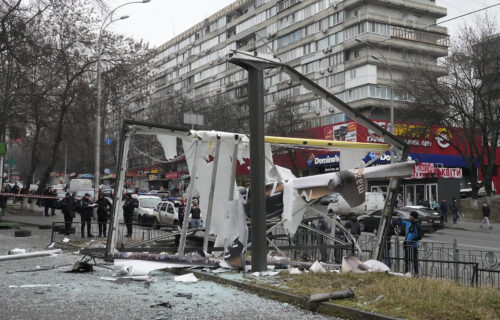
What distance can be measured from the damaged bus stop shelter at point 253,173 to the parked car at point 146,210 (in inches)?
597

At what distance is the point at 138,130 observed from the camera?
1166 centimetres

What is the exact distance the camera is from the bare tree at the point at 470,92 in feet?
116

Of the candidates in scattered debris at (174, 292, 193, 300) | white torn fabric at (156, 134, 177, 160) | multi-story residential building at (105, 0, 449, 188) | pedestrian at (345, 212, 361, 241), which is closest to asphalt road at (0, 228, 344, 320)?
scattered debris at (174, 292, 193, 300)

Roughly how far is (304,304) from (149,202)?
73.8 ft

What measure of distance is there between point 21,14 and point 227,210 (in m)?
16.1

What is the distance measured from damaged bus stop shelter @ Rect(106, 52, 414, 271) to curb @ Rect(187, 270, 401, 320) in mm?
1216

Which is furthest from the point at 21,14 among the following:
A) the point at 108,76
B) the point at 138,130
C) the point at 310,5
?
the point at 310,5

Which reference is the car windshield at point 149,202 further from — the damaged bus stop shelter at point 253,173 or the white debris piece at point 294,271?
the white debris piece at point 294,271

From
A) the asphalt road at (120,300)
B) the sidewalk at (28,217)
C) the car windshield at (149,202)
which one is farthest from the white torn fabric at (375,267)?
the sidewalk at (28,217)

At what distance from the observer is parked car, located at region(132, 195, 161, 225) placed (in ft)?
90.3

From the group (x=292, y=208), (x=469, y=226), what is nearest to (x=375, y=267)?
(x=292, y=208)

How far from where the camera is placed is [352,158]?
12.5 metres

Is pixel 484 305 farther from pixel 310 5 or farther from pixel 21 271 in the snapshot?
pixel 310 5

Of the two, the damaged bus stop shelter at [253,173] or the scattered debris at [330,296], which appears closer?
the scattered debris at [330,296]
